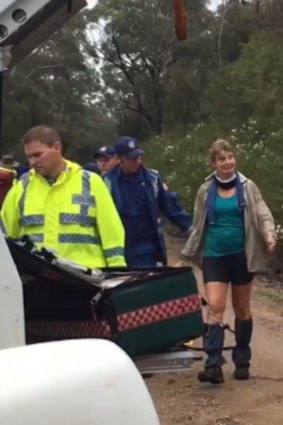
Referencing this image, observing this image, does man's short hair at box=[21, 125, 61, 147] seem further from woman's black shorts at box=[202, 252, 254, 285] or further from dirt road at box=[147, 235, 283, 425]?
woman's black shorts at box=[202, 252, 254, 285]

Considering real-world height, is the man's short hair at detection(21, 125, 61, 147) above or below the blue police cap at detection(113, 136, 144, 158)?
below

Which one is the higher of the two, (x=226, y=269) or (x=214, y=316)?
(x=226, y=269)

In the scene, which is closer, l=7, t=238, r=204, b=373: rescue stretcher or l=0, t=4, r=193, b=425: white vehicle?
l=0, t=4, r=193, b=425: white vehicle

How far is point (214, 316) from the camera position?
798 centimetres

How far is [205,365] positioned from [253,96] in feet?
65.6

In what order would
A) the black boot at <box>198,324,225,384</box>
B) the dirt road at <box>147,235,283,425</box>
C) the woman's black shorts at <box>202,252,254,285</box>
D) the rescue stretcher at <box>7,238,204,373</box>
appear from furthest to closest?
the woman's black shorts at <box>202,252,254,285</box> → the black boot at <box>198,324,225,384</box> → the dirt road at <box>147,235,283,425</box> → the rescue stretcher at <box>7,238,204,373</box>

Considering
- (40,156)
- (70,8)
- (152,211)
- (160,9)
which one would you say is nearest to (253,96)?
(152,211)

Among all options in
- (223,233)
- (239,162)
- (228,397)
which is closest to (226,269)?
(223,233)

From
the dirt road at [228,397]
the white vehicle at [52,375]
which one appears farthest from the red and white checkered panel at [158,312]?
the dirt road at [228,397]

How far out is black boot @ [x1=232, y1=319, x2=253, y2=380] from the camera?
8211 millimetres

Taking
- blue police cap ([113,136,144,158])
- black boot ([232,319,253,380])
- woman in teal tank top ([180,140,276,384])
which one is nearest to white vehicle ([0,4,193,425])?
blue police cap ([113,136,144,158])

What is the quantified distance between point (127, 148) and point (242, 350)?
66.4 inches

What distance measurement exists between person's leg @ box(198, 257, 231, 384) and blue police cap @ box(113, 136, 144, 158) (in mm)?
912

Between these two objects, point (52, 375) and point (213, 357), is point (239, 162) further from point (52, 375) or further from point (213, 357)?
point (52, 375)
